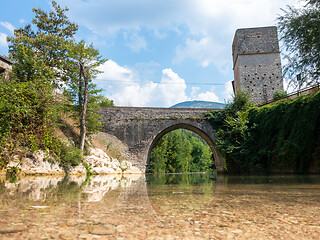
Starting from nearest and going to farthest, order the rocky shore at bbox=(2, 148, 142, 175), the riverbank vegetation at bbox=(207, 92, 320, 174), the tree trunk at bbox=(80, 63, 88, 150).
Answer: the rocky shore at bbox=(2, 148, 142, 175) → the riverbank vegetation at bbox=(207, 92, 320, 174) → the tree trunk at bbox=(80, 63, 88, 150)

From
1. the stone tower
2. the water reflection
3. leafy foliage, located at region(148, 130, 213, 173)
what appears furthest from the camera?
leafy foliage, located at region(148, 130, 213, 173)

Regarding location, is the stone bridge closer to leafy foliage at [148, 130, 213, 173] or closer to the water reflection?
leafy foliage at [148, 130, 213, 173]

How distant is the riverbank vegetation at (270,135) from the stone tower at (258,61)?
19.6ft

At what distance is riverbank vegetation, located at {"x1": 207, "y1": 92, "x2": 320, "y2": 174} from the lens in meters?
12.2

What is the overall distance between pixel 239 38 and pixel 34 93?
858 inches

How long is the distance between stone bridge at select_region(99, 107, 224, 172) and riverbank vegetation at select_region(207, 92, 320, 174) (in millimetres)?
1165

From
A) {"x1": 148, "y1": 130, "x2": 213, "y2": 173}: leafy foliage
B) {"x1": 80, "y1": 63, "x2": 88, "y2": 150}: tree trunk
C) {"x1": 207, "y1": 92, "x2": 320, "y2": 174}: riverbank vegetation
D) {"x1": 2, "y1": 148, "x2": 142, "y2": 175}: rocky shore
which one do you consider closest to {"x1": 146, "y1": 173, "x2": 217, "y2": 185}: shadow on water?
{"x1": 2, "y1": 148, "x2": 142, "y2": 175}: rocky shore

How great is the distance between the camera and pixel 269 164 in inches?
595

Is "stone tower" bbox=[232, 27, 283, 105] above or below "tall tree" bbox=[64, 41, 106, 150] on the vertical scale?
above

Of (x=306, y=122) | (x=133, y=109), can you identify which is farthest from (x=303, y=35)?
(x=133, y=109)

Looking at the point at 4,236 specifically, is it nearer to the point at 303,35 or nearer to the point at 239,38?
the point at 303,35

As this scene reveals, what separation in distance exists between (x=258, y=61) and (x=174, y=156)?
23366mm

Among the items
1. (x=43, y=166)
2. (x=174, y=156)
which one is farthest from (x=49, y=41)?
(x=174, y=156)

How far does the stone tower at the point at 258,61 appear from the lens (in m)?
23.8
